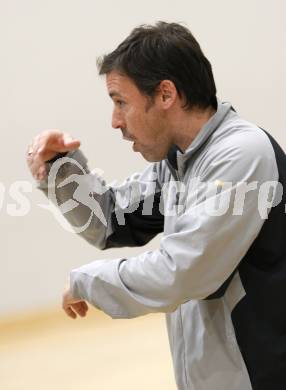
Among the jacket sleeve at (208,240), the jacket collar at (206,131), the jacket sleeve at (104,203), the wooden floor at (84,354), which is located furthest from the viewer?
the wooden floor at (84,354)

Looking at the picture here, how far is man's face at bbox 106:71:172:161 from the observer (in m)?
1.49

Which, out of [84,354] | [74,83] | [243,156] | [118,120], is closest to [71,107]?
[74,83]

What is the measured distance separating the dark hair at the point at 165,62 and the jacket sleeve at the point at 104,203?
333mm

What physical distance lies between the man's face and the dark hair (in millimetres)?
20

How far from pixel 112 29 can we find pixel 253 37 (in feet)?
2.64

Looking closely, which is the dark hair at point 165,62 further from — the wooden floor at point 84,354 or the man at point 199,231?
the wooden floor at point 84,354

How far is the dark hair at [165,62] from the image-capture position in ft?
4.77

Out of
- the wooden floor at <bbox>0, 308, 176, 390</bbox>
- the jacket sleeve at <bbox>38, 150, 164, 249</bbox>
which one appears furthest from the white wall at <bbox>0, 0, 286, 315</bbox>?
the jacket sleeve at <bbox>38, 150, 164, 249</bbox>

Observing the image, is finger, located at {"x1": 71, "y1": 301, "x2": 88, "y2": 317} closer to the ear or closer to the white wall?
the ear

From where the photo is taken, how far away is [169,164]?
1.61m

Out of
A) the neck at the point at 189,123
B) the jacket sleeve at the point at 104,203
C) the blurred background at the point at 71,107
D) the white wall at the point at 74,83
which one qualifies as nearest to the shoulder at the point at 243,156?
the neck at the point at 189,123

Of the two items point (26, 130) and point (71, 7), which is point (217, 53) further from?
point (26, 130)

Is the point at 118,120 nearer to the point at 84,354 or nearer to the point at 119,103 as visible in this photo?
the point at 119,103

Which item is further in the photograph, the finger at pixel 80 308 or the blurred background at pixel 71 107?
the blurred background at pixel 71 107
